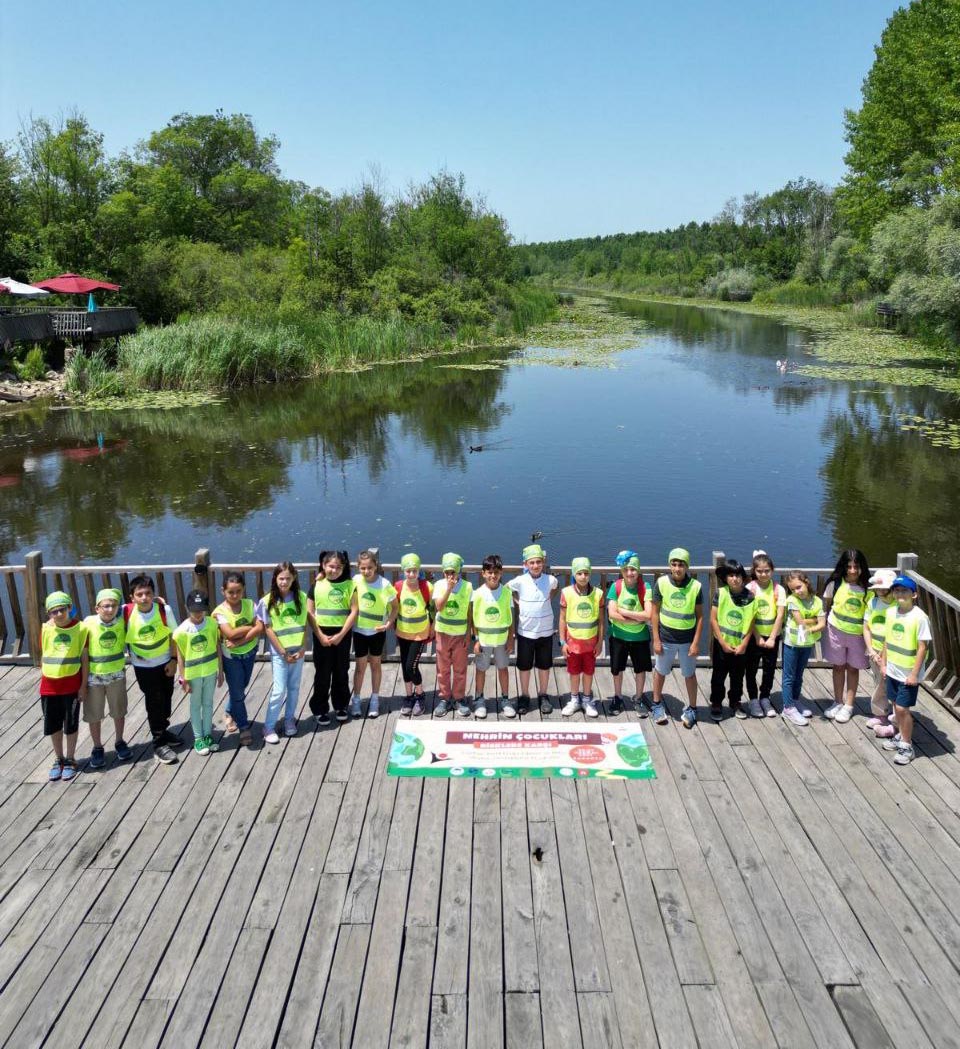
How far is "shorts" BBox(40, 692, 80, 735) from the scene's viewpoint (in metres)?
5.72

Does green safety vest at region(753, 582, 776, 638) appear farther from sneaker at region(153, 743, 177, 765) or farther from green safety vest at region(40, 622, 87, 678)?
green safety vest at region(40, 622, 87, 678)

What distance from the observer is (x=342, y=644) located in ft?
21.2

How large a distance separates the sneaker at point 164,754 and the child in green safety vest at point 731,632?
13.8 ft

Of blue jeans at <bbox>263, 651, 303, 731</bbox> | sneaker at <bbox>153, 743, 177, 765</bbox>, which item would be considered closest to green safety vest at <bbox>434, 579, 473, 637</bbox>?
blue jeans at <bbox>263, 651, 303, 731</bbox>

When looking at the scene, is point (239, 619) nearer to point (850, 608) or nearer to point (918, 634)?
point (850, 608)

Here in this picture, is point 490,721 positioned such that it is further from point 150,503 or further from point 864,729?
point 150,503

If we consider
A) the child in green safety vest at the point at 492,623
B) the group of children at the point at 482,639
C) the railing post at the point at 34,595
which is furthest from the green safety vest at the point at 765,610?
the railing post at the point at 34,595

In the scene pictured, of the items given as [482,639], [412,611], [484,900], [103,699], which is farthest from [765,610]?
→ [103,699]

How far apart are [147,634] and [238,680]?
2.57 ft

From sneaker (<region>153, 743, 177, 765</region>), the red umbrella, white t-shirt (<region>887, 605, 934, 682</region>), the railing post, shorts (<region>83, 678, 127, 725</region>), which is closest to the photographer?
white t-shirt (<region>887, 605, 934, 682</region>)

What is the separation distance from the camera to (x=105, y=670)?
Result: 5.83 metres

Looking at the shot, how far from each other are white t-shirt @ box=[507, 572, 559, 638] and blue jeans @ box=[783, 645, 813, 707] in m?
1.91

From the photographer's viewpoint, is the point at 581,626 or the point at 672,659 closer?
the point at 581,626

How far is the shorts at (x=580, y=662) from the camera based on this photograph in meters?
6.57
